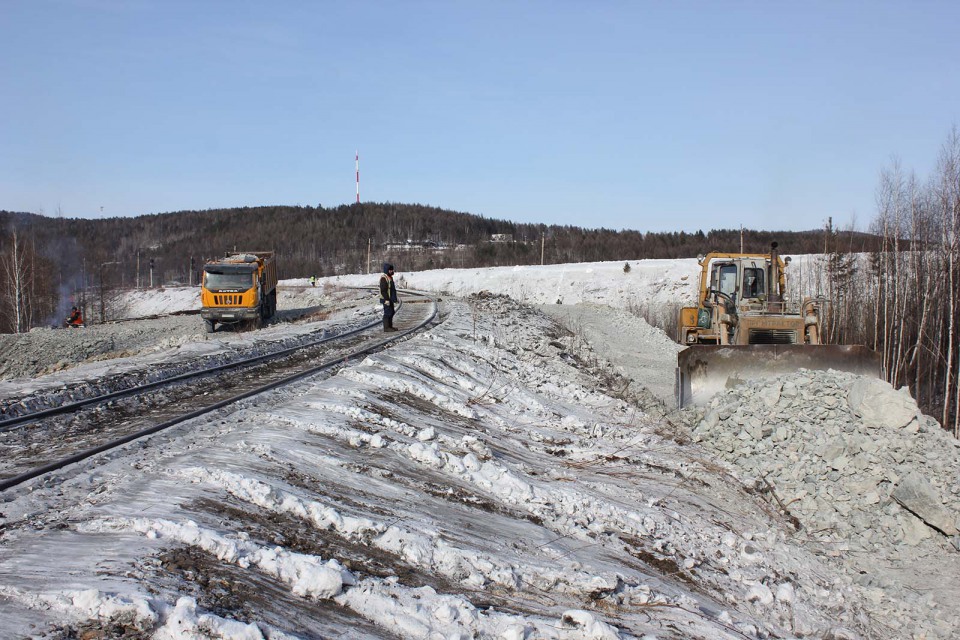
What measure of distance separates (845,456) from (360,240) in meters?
134

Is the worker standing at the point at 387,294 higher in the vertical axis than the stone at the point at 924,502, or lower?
higher

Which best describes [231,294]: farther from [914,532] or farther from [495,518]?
[914,532]

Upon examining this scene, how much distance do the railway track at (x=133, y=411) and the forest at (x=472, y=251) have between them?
14384 mm

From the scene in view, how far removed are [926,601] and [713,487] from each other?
2.50 metres

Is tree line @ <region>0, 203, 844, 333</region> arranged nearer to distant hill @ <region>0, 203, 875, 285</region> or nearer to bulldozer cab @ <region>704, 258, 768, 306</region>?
distant hill @ <region>0, 203, 875, 285</region>

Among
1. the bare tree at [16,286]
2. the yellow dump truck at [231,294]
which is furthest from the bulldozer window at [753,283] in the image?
the bare tree at [16,286]

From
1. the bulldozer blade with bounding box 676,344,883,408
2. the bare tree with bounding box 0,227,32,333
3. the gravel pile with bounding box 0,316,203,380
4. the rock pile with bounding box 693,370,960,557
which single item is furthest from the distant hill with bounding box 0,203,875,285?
the rock pile with bounding box 693,370,960,557

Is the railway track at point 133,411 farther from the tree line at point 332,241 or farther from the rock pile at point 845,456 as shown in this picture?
the tree line at point 332,241

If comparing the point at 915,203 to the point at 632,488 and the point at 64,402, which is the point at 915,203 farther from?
the point at 64,402

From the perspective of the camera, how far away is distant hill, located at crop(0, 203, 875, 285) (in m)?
107

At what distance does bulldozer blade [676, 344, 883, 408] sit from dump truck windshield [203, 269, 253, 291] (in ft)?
58.6

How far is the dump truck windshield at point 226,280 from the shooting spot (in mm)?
25328

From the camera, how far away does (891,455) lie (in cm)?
890

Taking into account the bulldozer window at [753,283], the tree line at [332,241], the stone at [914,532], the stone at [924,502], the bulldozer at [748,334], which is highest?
the tree line at [332,241]
